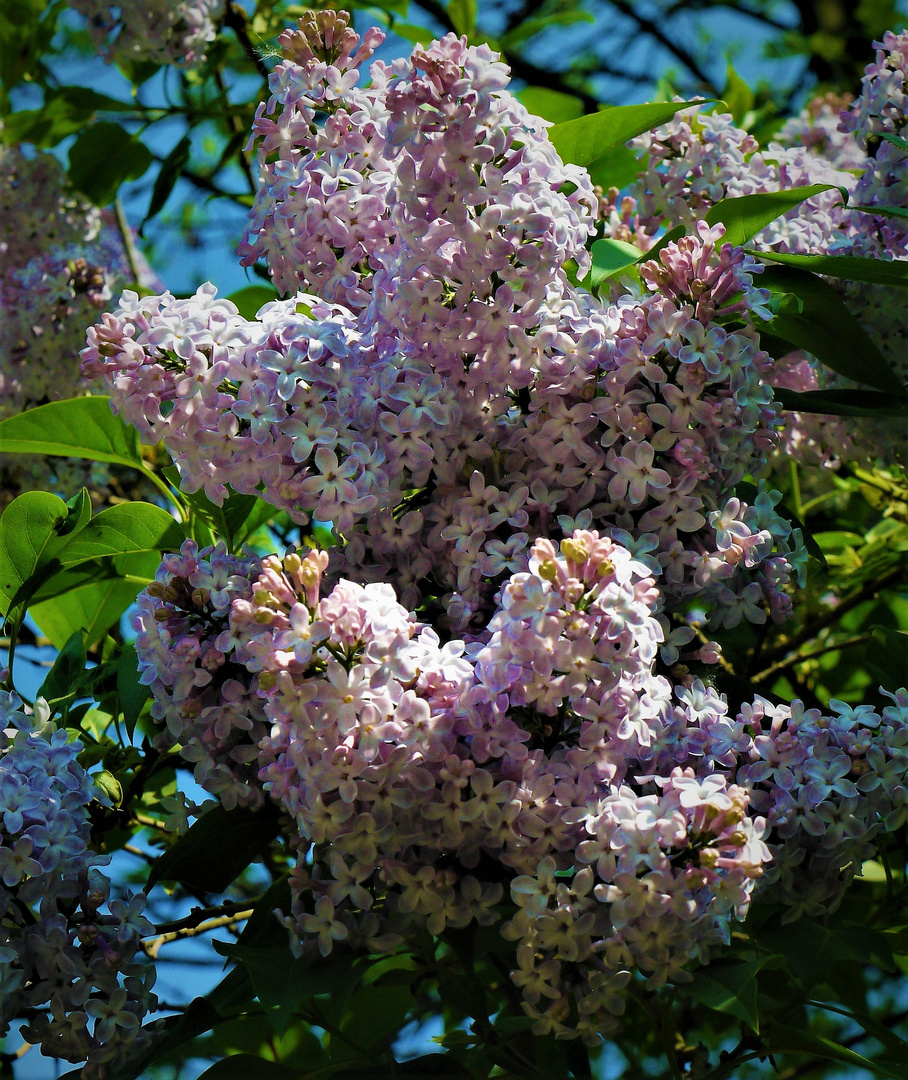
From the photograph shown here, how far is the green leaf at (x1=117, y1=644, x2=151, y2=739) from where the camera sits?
1350 mm

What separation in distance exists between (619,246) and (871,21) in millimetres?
1117

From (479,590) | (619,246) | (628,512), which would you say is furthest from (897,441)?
(479,590)

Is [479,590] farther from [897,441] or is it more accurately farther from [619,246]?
[897,441]

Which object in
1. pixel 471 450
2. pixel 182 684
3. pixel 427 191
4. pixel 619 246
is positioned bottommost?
pixel 182 684

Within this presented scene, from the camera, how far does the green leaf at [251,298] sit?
159cm

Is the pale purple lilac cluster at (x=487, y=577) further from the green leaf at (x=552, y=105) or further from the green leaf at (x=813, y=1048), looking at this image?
the green leaf at (x=552, y=105)

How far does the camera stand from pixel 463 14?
2.39 metres

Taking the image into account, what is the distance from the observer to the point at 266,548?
1978 mm

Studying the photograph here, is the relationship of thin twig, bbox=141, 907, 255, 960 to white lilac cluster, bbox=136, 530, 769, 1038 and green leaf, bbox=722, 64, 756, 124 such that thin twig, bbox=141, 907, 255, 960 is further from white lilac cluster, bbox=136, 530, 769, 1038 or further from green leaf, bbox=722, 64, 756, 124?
green leaf, bbox=722, 64, 756, 124

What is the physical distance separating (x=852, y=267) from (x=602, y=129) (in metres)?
0.35

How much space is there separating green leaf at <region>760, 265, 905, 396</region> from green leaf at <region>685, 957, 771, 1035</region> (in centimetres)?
64

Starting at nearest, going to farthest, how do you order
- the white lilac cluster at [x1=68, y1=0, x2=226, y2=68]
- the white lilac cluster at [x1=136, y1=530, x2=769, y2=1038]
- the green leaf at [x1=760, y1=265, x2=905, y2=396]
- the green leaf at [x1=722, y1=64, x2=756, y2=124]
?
the white lilac cluster at [x1=136, y1=530, x2=769, y2=1038], the green leaf at [x1=760, y1=265, x2=905, y2=396], the white lilac cluster at [x1=68, y1=0, x2=226, y2=68], the green leaf at [x1=722, y1=64, x2=756, y2=124]

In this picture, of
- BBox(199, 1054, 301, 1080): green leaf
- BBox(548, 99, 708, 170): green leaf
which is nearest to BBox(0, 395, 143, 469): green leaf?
BBox(548, 99, 708, 170): green leaf

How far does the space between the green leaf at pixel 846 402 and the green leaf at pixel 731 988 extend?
0.63 meters
